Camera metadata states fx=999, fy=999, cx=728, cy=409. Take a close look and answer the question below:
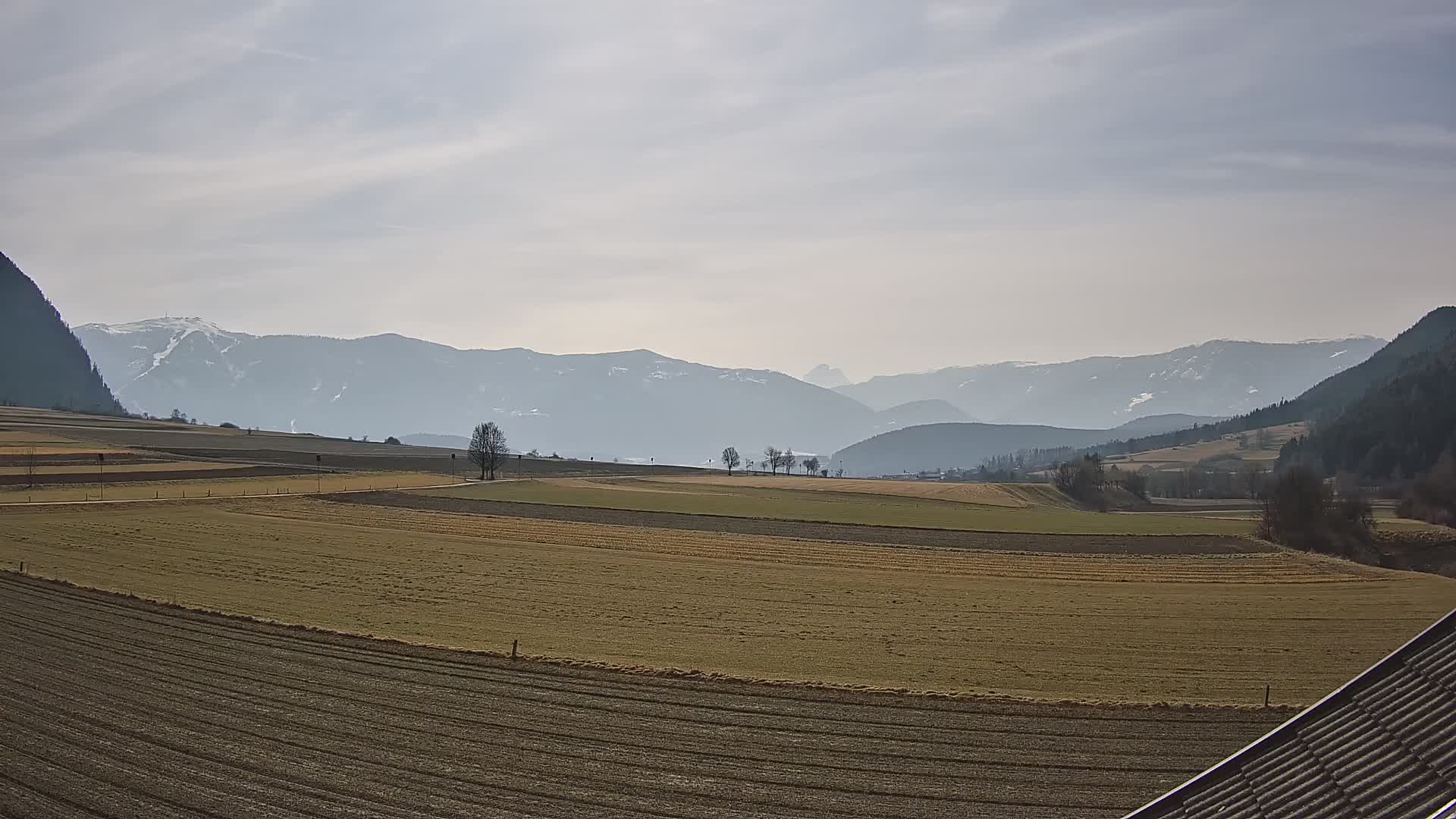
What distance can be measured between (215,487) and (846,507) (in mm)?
58732

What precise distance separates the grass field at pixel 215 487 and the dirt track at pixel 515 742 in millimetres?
58115


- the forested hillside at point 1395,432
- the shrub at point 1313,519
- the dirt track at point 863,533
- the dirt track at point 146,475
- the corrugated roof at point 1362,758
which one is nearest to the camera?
the corrugated roof at point 1362,758

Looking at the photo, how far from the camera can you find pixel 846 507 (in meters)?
95.8

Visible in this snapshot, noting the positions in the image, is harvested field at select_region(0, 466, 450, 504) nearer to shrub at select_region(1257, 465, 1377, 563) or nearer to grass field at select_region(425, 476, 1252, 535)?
grass field at select_region(425, 476, 1252, 535)

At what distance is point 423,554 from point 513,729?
32453mm

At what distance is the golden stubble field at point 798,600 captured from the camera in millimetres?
28719

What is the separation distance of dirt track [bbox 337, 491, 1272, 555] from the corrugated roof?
53.4 m

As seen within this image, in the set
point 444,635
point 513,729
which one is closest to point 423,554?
point 444,635

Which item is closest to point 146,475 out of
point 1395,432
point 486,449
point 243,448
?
point 486,449

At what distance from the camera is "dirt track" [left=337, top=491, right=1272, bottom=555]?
2549 inches

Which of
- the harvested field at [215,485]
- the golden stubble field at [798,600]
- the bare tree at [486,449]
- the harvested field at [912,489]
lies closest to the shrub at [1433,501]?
the harvested field at [912,489]

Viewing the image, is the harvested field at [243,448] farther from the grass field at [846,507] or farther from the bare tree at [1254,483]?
the bare tree at [1254,483]

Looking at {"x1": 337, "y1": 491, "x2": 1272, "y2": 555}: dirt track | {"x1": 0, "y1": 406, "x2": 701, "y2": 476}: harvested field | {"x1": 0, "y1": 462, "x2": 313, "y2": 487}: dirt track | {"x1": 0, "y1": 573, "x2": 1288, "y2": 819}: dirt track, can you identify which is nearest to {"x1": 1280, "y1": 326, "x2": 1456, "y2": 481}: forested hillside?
{"x1": 337, "y1": 491, "x2": 1272, "y2": 555}: dirt track

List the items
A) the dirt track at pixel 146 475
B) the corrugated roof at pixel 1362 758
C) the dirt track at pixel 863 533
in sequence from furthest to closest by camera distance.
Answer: the dirt track at pixel 146 475
the dirt track at pixel 863 533
the corrugated roof at pixel 1362 758
